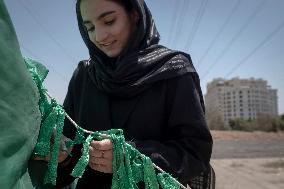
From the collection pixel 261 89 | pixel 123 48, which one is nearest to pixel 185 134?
pixel 123 48

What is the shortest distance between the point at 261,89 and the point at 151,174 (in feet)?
308

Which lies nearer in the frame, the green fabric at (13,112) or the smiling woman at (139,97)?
the green fabric at (13,112)

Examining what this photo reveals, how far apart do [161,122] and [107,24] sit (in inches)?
18.6

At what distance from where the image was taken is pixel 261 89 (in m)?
90.9

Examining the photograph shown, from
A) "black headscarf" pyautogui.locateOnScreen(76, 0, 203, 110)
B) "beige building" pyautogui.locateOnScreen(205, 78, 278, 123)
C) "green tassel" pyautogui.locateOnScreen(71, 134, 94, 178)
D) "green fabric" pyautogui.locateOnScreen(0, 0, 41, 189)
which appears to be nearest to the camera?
"green fabric" pyautogui.locateOnScreen(0, 0, 41, 189)

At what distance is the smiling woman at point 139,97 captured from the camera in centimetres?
148

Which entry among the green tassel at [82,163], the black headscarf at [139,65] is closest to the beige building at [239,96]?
the black headscarf at [139,65]

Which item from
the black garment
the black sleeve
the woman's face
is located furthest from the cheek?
the black sleeve

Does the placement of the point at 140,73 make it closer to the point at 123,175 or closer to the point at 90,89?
the point at 90,89

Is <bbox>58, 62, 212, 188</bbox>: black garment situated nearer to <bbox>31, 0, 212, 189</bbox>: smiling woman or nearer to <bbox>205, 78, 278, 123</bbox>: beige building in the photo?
<bbox>31, 0, 212, 189</bbox>: smiling woman

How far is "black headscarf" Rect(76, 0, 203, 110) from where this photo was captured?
1.57m

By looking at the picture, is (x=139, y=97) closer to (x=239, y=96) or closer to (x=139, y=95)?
(x=139, y=95)

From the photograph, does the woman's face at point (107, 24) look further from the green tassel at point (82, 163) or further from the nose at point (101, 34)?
the green tassel at point (82, 163)

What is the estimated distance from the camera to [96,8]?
63.2 inches
